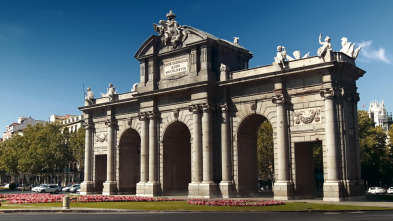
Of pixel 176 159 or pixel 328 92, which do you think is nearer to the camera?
pixel 328 92

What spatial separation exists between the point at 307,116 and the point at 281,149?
3.58 m

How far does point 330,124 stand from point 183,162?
18948 mm

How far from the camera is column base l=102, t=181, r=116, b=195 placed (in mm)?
51125

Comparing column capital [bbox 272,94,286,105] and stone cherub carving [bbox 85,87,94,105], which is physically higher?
stone cherub carving [bbox 85,87,94,105]

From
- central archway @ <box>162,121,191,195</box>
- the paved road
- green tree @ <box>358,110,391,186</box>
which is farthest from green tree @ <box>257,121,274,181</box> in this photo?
the paved road

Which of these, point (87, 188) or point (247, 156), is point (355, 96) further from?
point (87, 188)

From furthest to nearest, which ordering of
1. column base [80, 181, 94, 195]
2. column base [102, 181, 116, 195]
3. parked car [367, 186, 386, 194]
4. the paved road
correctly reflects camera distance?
parked car [367, 186, 386, 194] < column base [80, 181, 94, 195] < column base [102, 181, 116, 195] < the paved road

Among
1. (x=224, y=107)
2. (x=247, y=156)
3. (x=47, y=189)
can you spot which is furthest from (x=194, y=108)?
(x=47, y=189)

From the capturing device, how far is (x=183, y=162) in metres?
49.3

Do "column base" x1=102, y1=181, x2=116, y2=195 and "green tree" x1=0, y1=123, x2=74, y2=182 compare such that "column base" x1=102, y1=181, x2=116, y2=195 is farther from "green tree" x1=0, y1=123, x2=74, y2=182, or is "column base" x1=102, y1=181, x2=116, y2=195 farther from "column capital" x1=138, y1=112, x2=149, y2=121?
"green tree" x1=0, y1=123, x2=74, y2=182

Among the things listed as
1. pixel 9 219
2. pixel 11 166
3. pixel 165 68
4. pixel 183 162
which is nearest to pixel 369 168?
pixel 183 162

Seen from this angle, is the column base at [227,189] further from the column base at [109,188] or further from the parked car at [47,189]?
the parked car at [47,189]

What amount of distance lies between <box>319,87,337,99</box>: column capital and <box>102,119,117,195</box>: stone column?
86.6 feet

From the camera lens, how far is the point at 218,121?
142 ft
